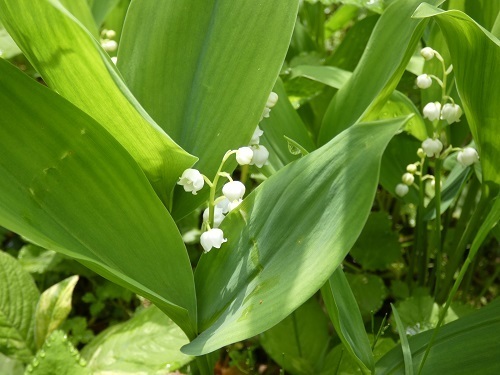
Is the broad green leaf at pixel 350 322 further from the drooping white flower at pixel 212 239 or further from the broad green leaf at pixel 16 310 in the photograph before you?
the broad green leaf at pixel 16 310

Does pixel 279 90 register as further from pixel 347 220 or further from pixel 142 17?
pixel 347 220

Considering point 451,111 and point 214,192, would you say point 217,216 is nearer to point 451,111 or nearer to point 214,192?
point 214,192

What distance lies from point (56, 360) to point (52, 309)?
0.26m

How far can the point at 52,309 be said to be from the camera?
1.26m

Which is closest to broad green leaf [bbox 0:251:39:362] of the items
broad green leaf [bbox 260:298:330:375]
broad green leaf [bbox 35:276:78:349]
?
broad green leaf [bbox 35:276:78:349]

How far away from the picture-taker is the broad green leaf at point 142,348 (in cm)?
112

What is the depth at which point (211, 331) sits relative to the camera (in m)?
0.76

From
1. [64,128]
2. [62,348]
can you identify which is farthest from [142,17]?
[62,348]

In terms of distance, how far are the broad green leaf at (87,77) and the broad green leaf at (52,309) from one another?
A: 54 centimetres

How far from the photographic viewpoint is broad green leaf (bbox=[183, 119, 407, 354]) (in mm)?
635

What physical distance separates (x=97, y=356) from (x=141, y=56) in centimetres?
62

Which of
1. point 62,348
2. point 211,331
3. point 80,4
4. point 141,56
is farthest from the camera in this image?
point 80,4

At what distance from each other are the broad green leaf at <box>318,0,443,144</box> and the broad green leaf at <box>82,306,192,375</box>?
18.8 inches

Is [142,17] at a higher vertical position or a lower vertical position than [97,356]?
higher
